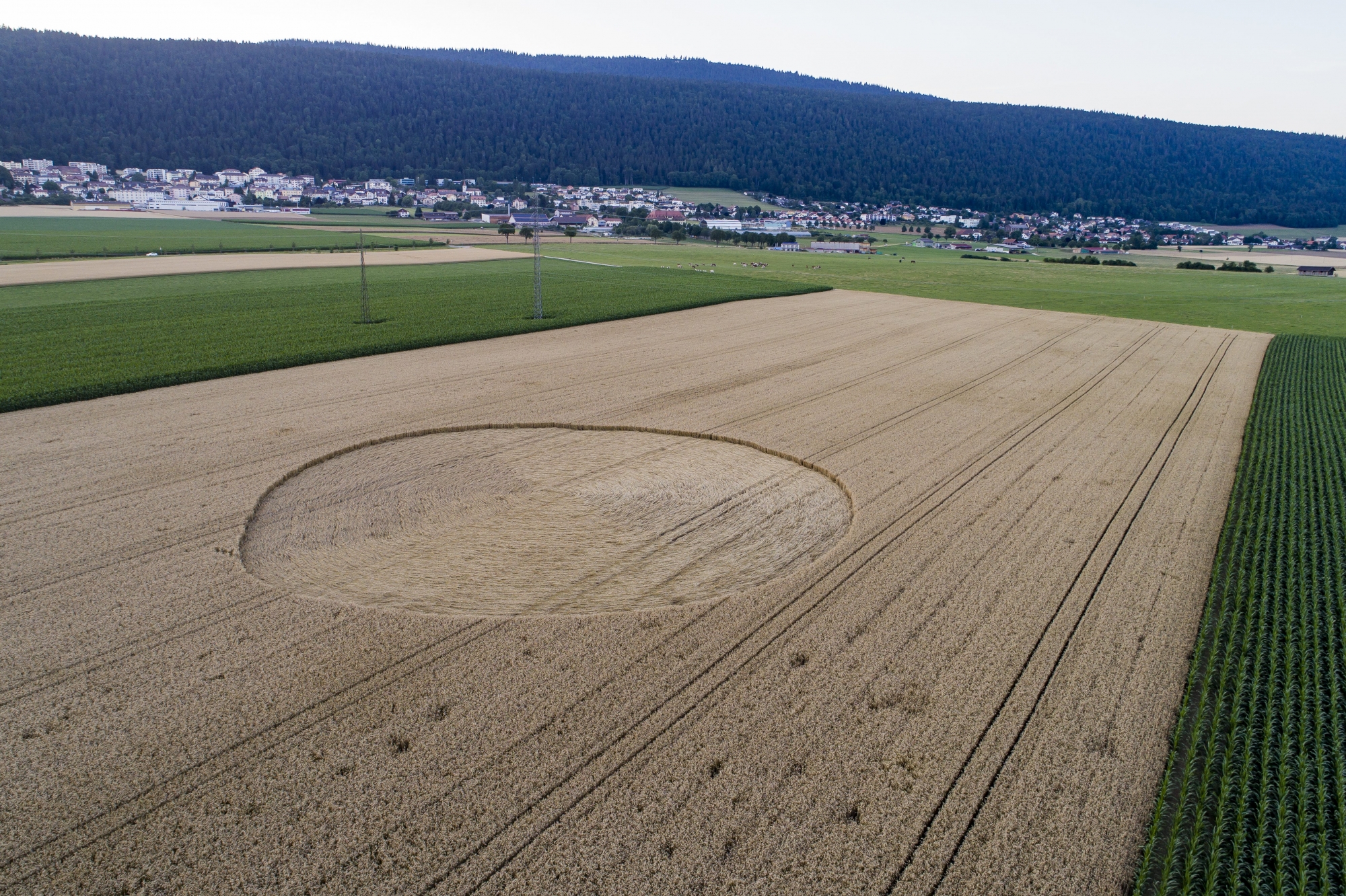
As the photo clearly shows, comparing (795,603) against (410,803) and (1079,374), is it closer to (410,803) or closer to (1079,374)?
(410,803)

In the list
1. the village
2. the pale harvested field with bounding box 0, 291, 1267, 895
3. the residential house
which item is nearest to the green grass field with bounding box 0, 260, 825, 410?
the pale harvested field with bounding box 0, 291, 1267, 895

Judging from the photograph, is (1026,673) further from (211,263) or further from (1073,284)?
(1073,284)

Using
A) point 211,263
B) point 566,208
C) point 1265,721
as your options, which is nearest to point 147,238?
point 211,263

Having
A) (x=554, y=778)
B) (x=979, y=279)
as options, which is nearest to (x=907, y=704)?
(x=554, y=778)

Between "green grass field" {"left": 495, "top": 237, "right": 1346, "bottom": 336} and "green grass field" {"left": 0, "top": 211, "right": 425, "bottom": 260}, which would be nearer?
"green grass field" {"left": 495, "top": 237, "right": 1346, "bottom": 336}

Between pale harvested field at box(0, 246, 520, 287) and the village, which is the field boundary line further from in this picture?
the village

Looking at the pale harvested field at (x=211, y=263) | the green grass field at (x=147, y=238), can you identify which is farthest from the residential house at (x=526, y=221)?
the pale harvested field at (x=211, y=263)
